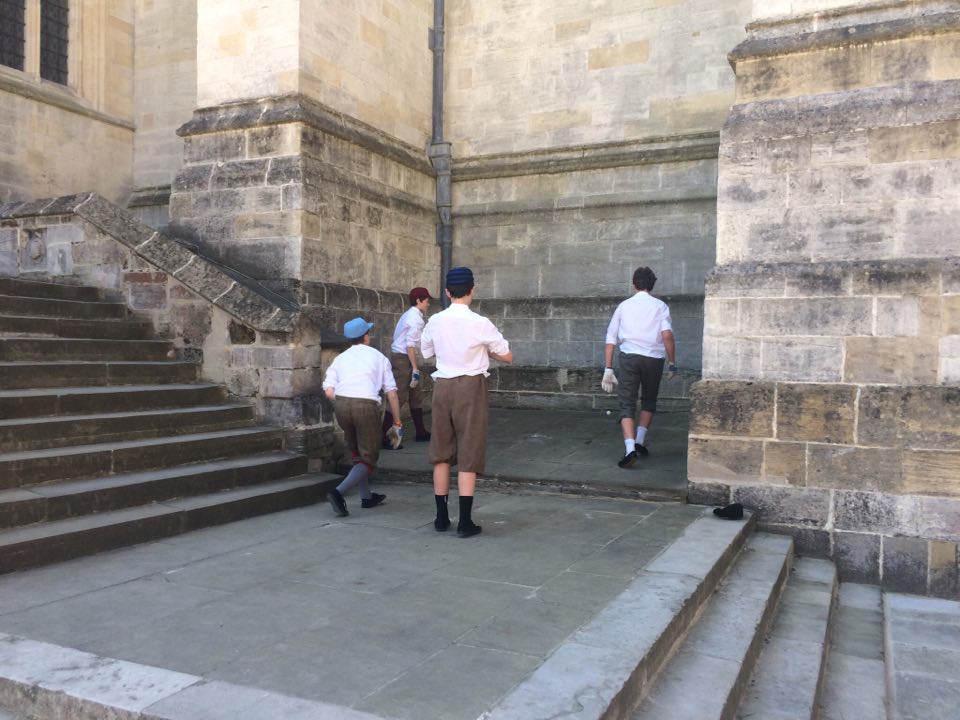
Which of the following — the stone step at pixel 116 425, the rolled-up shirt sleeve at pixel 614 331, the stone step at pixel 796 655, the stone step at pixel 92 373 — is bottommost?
the stone step at pixel 796 655

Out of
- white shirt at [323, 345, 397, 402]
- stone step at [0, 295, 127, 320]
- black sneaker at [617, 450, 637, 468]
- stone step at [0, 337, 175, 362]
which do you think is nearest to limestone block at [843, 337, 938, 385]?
black sneaker at [617, 450, 637, 468]

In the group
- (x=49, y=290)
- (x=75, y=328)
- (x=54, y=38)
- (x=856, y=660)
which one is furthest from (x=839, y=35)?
(x=54, y=38)

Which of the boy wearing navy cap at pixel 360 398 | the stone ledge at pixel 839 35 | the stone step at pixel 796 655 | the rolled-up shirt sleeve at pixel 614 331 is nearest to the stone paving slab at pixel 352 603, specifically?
the boy wearing navy cap at pixel 360 398

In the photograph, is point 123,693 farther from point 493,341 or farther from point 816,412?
point 816,412

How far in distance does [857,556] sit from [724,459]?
1.09 metres

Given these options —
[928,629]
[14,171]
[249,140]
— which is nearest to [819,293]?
[928,629]

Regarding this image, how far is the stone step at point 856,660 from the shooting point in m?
3.75

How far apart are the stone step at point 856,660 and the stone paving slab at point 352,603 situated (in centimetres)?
107

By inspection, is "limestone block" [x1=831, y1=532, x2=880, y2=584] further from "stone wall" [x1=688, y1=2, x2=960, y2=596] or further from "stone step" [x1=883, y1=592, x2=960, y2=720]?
"stone step" [x1=883, y1=592, x2=960, y2=720]

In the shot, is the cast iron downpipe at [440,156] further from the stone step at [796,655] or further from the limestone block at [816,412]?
the stone step at [796,655]

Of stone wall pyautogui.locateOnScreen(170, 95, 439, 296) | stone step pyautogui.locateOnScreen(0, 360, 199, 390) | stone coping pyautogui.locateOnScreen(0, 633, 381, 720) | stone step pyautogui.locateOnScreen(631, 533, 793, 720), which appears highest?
stone wall pyautogui.locateOnScreen(170, 95, 439, 296)

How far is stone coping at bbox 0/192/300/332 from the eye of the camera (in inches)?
278

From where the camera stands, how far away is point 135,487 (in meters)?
5.30

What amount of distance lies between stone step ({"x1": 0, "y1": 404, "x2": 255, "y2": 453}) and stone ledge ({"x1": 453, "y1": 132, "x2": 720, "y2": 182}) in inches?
200
